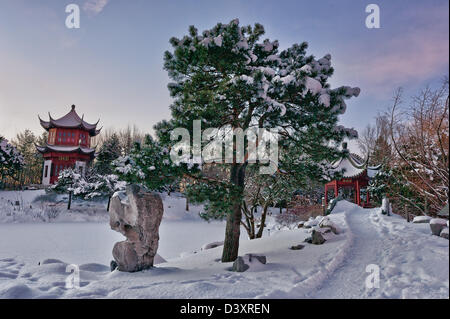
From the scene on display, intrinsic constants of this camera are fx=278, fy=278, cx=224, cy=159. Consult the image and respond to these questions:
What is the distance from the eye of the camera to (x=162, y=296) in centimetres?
302

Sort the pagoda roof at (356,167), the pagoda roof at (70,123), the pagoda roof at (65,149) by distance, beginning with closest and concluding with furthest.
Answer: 1. the pagoda roof at (356,167)
2. the pagoda roof at (65,149)
3. the pagoda roof at (70,123)

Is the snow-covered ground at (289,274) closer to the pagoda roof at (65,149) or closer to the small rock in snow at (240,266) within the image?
the small rock in snow at (240,266)

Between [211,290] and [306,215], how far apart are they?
9.38m

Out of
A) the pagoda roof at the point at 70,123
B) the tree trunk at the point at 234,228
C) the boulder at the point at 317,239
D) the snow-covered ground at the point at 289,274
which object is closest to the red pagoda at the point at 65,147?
the pagoda roof at the point at 70,123

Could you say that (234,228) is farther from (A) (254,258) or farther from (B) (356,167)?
(B) (356,167)

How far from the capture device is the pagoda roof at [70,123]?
21.2m

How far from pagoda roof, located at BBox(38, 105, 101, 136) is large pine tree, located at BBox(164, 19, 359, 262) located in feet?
62.7

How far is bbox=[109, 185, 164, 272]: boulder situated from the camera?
4.55m

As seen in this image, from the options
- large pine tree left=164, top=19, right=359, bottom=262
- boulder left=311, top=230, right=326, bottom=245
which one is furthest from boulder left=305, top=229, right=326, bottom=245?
large pine tree left=164, top=19, right=359, bottom=262

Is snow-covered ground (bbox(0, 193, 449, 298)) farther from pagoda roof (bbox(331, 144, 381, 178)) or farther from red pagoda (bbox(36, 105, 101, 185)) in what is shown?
red pagoda (bbox(36, 105, 101, 185))

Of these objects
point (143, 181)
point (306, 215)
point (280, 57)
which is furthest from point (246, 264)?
point (306, 215)

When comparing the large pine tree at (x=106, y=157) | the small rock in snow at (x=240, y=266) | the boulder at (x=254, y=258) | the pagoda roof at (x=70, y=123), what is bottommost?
the small rock in snow at (x=240, y=266)

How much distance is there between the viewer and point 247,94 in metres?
4.30
